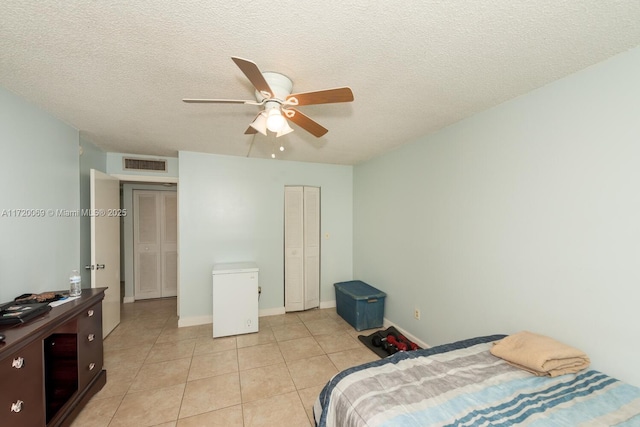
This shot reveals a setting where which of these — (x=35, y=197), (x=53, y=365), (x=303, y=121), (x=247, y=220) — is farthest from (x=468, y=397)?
(x=35, y=197)

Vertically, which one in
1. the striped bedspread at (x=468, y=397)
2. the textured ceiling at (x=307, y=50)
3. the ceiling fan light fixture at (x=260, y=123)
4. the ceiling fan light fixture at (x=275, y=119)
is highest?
the textured ceiling at (x=307, y=50)

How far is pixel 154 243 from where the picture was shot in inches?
180

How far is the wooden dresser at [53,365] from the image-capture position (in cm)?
130

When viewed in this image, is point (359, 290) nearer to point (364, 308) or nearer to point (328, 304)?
point (364, 308)

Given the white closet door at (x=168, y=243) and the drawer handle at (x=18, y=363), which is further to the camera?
the white closet door at (x=168, y=243)

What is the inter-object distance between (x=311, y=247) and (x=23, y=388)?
10.1ft

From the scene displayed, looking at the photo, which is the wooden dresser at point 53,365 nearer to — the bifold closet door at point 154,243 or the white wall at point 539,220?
the bifold closet door at point 154,243

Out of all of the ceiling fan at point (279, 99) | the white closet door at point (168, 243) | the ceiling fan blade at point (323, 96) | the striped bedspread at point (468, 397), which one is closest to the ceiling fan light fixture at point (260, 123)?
the ceiling fan at point (279, 99)

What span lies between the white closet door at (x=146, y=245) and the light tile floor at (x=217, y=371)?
0.95m

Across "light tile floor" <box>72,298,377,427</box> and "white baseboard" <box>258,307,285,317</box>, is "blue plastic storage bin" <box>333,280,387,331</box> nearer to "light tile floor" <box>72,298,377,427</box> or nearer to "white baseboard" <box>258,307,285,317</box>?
"light tile floor" <box>72,298,377,427</box>

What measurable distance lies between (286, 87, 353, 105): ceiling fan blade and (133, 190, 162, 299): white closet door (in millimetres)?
4323

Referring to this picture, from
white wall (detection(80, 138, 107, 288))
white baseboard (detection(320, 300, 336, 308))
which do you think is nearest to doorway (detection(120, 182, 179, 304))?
white wall (detection(80, 138, 107, 288))

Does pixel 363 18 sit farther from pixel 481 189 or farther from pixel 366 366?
pixel 366 366

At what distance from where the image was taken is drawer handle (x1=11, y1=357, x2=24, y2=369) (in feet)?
4.29
